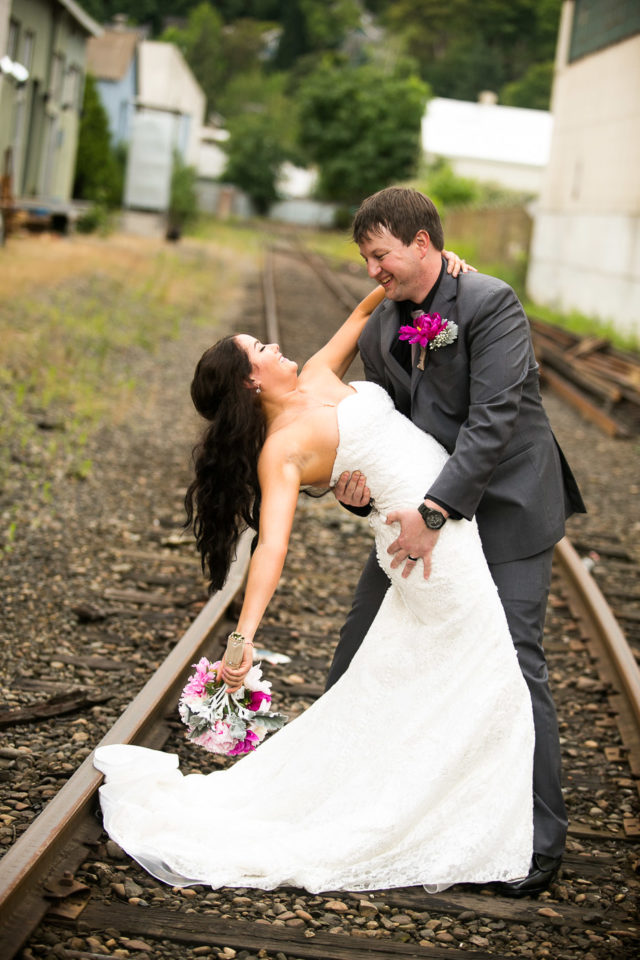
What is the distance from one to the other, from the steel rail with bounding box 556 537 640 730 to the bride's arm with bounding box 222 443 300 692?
2.15 m

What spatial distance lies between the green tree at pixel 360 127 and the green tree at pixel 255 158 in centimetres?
661

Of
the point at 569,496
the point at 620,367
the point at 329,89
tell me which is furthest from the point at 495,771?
the point at 329,89

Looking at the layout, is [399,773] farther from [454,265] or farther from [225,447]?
[454,265]

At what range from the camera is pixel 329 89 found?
5953 centimetres

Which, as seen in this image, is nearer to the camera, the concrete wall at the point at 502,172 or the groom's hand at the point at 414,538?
the groom's hand at the point at 414,538

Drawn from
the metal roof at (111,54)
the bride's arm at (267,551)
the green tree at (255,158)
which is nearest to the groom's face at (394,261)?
the bride's arm at (267,551)

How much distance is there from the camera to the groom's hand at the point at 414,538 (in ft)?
10.8

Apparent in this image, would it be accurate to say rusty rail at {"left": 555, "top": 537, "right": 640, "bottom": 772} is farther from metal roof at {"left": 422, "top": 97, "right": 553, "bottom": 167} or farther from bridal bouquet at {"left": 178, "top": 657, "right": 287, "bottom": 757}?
metal roof at {"left": 422, "top": 97, "right": 553, "bottom": 167}

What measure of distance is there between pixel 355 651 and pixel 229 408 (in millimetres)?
1025

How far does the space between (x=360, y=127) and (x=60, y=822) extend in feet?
188

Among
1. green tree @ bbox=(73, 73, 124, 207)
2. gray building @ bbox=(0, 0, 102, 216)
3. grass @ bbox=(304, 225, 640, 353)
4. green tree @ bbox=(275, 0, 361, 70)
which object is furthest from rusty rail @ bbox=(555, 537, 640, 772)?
green tree @ bbox=(275, 0, 361, 70)

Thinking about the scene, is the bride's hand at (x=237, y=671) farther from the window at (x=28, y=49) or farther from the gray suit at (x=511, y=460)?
the window at (x=28, y=49)

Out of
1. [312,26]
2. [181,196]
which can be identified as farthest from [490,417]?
[312,26]

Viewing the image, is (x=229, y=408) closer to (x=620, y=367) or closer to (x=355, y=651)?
(x=355, y=651)
